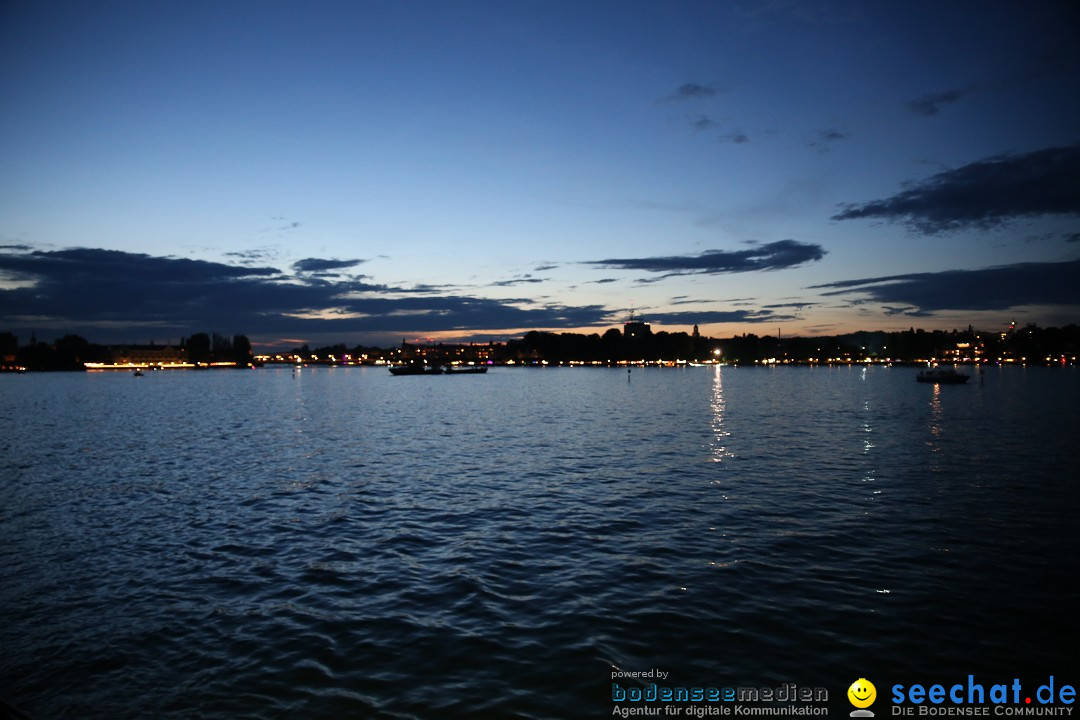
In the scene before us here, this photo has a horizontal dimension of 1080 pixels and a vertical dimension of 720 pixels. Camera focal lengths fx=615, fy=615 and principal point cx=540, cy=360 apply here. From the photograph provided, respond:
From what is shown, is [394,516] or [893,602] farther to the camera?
[394,516]

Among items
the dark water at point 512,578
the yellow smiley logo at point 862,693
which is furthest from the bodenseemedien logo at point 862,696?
the dark water at point 512,578

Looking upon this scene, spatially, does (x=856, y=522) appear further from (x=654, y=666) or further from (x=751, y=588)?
(x=654, y=666)

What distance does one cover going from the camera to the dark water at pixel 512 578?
33.1ft

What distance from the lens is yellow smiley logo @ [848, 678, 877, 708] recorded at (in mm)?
9406

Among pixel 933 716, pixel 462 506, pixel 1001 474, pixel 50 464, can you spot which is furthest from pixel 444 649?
pixel 50 464

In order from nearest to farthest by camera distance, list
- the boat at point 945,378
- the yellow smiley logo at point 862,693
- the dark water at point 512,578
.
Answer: the yellow smiley logo at point 862,693 < the dark water at point 512,578 < the boat at point 945,378

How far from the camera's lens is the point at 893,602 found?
42.4 ft

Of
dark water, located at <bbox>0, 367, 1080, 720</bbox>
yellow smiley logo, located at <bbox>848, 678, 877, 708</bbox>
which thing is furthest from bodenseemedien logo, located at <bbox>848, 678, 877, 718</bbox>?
dark water, located at <bbox>0, 367, 1080, 720</bbox>

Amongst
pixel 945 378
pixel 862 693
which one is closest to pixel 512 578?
pixel 862 693

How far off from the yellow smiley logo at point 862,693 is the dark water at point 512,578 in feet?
0.80

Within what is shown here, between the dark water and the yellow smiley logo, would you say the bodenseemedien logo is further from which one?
the dark water

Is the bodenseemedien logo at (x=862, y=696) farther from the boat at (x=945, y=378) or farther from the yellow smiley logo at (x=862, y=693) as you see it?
the boat at (x=945, y=378)

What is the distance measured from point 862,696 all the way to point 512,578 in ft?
24.8

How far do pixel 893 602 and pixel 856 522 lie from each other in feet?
23.3
